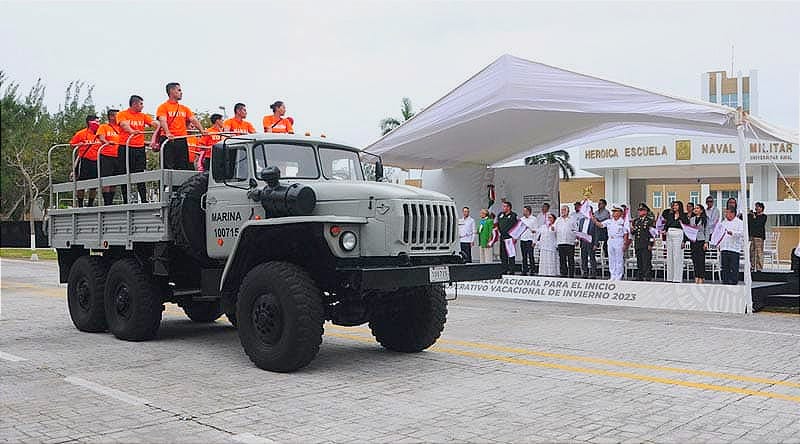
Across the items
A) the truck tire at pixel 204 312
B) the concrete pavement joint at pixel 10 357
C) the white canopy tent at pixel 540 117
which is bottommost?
the concrete pavement joint at pixel 10 357

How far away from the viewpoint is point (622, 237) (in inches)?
652

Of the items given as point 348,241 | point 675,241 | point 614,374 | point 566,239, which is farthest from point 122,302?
point 675,241

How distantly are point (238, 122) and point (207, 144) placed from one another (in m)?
0.71

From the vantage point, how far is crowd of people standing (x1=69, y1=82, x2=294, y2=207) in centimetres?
1010

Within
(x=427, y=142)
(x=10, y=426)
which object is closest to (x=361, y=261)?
(x=10, y=426)

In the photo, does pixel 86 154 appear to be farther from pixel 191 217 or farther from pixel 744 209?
pixel 744 209

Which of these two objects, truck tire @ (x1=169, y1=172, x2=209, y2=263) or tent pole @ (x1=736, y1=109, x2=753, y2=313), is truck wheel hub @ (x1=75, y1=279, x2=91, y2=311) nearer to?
truck tire @ (x1=169, y1=172, x2=209, y2=263)

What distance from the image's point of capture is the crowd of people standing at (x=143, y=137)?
1010cm

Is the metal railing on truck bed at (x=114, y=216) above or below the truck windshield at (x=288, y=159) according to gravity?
below

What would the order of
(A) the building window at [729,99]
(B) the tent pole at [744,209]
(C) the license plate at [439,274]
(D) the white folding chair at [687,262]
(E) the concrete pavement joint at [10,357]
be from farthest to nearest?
(A) the building window at [729,99]
(D) the white folding chair at [687,262]
(B) the tent pole at [744,209]
(E) the concrete pavement joint at [10,357]
(C) the license plate at [439,274]

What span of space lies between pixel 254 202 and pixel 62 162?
750cm

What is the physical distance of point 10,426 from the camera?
19.3ft

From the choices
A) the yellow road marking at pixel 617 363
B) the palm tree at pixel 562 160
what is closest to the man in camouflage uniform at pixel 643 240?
the yellow road marking at pixel 617 363

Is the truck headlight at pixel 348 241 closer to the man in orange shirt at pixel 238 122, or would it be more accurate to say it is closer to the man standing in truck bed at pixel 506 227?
the man in orange shirt at pixel 238 122
